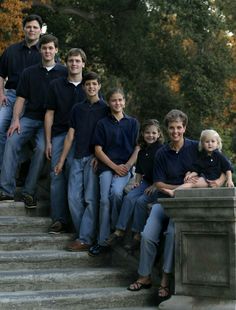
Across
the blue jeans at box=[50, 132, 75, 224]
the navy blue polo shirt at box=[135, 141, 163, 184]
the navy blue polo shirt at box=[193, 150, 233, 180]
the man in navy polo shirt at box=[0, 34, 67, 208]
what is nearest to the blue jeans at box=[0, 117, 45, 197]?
the man in navy polo shirt at box=[0, 34, 67, 208]

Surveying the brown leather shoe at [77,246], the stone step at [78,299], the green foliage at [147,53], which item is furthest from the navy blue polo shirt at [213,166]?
the green foliage at [147,53]

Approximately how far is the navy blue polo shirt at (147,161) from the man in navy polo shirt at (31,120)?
4.49 feet

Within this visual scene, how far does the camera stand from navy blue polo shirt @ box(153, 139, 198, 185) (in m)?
6.99

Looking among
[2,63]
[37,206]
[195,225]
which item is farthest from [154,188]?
[2,63]

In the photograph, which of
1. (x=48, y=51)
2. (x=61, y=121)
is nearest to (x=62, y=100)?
(x=61, y=121)

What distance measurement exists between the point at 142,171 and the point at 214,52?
20548mm

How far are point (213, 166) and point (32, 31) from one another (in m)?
3.20

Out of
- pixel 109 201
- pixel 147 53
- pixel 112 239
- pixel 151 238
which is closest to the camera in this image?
pixel 151 238

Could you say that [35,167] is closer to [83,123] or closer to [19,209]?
[19,209]

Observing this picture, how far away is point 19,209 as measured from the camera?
835 centimetres

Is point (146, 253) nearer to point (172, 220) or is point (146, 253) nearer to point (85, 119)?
point (172, 220)

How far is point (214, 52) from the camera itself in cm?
2734

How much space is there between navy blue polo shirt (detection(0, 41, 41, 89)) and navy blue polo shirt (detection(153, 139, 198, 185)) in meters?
2.74

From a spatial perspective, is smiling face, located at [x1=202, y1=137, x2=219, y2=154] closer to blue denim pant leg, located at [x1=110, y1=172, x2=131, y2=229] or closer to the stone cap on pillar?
the stone cap on pillar
